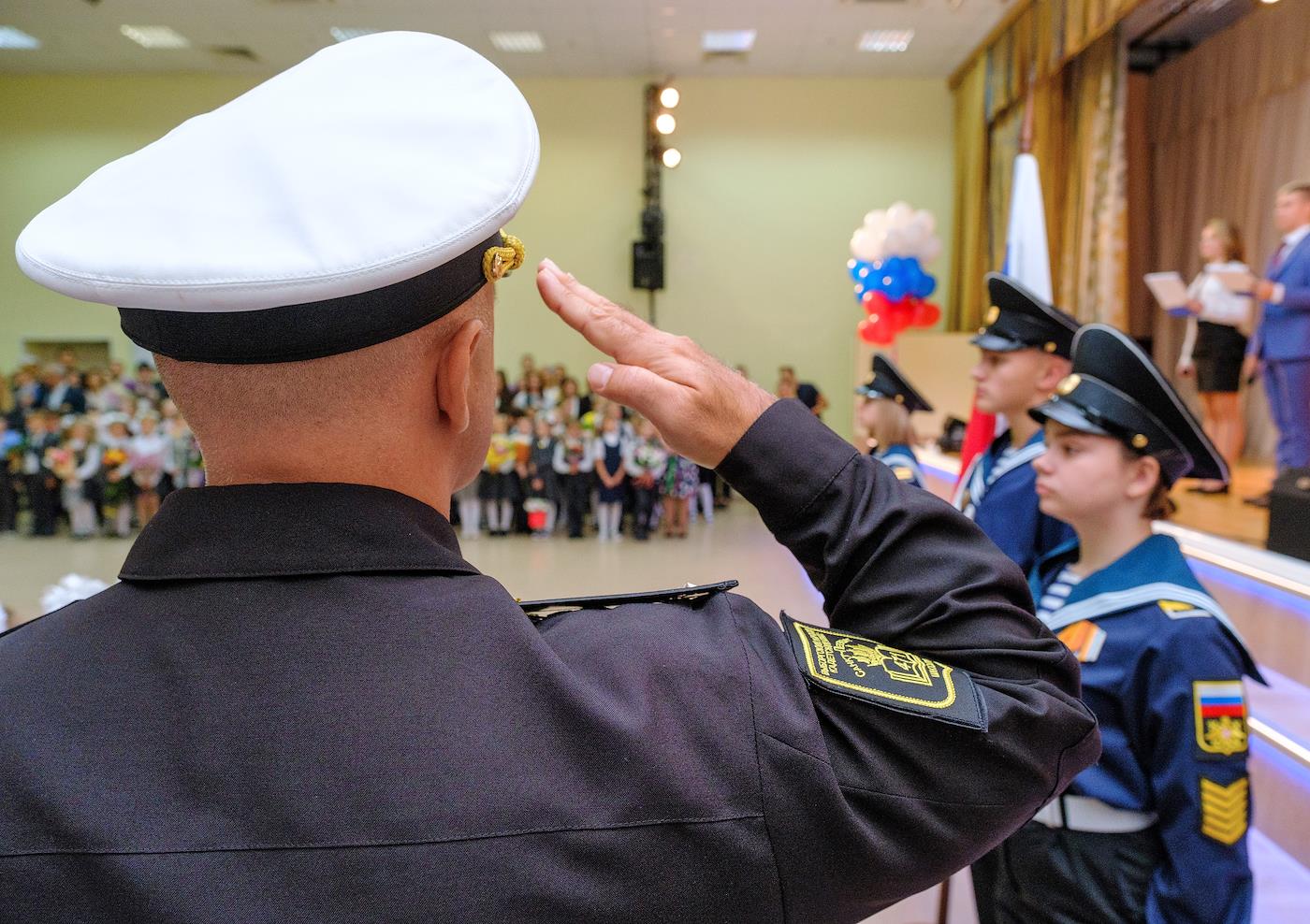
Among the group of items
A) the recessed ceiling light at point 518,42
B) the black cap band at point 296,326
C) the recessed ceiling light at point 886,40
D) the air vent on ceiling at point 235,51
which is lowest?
the black cap band at point 296,326

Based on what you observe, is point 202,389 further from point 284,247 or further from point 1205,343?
point 1205,343

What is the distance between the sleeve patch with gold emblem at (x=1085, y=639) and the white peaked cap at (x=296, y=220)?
1.30m

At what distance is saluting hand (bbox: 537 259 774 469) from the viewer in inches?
25.8

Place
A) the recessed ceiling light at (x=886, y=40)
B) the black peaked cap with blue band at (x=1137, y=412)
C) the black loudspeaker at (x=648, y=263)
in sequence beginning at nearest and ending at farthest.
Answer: the black peaked cap with blue band at (x=1137, y=412)
the recessed ceiling light at (x=886, y=40)
the black loudspeaker at (x=648, y=263)

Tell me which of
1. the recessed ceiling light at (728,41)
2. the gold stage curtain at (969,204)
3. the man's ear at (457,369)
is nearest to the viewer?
the man's ear at (457,369)

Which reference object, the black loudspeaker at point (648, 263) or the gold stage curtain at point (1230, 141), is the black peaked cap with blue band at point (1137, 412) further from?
the black loudspeaker at point (648, 263)

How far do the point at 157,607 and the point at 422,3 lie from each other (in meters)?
9.75

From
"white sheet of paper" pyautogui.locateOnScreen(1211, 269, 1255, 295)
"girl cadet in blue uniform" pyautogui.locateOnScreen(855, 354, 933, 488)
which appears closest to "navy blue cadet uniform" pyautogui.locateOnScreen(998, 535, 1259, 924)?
"girl cadet in blue uniform" pyautogui.locateOnScreen(855, 354, 933, 488)

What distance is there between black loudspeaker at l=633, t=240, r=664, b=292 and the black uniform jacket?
10143 mm

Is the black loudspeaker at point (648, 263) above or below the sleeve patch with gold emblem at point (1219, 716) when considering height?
above

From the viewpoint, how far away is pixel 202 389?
59cm

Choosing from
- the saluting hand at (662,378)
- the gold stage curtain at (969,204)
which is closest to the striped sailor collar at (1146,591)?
the saluting hand at (662,378)

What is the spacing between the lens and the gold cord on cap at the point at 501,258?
635mm

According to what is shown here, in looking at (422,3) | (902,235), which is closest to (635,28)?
(422,3)
